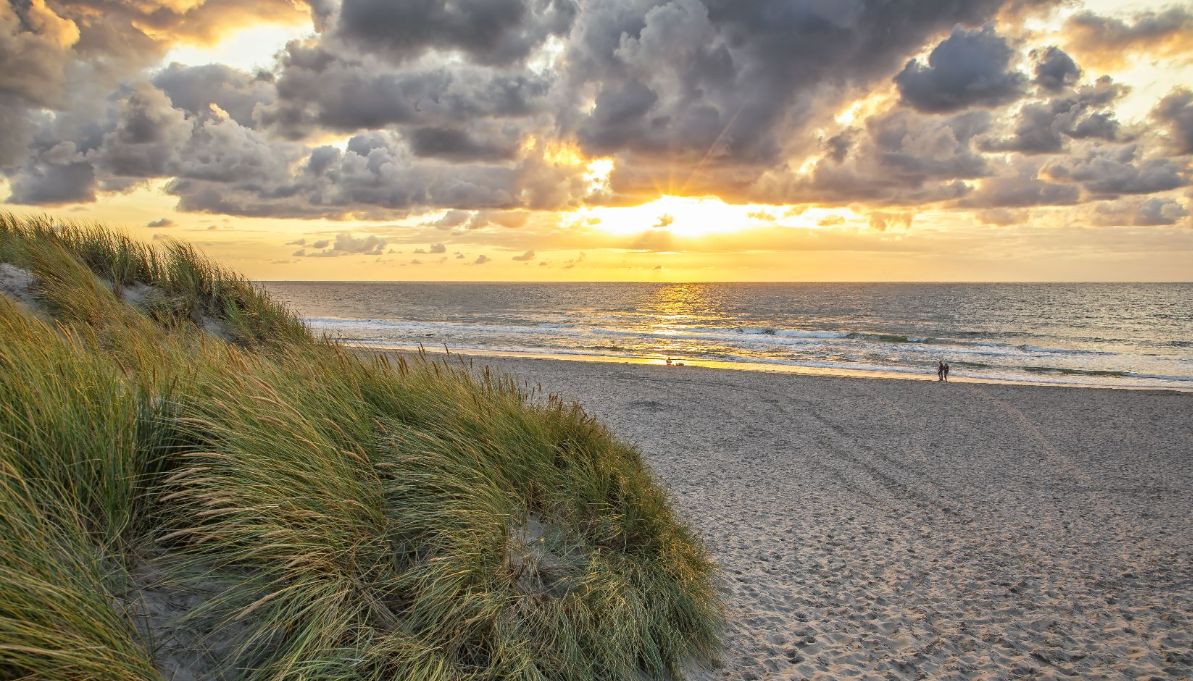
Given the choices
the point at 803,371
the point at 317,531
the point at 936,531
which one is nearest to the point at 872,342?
the point at 803,371

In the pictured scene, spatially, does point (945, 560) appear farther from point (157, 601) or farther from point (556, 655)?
point (157, 601)

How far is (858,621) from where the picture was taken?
5.65 meters

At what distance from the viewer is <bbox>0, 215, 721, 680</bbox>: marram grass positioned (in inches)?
111

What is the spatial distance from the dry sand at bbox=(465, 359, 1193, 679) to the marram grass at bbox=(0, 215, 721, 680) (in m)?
1.28

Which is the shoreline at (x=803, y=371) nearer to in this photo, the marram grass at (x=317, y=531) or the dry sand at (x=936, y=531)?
the dry sand at (x=936, y=531)

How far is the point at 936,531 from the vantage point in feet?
26.8

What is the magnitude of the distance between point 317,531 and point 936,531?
774 cm

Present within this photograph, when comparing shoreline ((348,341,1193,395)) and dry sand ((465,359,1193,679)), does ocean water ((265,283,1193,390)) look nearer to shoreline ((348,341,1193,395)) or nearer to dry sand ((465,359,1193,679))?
shoreline ((348,341,1193,395))

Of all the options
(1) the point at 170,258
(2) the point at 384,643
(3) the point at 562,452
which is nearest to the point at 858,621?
(3) the point at 562,452

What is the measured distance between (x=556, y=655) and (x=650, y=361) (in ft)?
85.9

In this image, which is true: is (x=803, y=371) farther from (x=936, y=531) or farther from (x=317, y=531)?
(x=317, y=531)

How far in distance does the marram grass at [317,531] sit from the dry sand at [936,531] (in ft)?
4.21

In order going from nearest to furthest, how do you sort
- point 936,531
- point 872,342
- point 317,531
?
point 317,531 → point 936,531 → point 872,342

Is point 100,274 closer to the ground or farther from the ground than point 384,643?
farther from the ground
